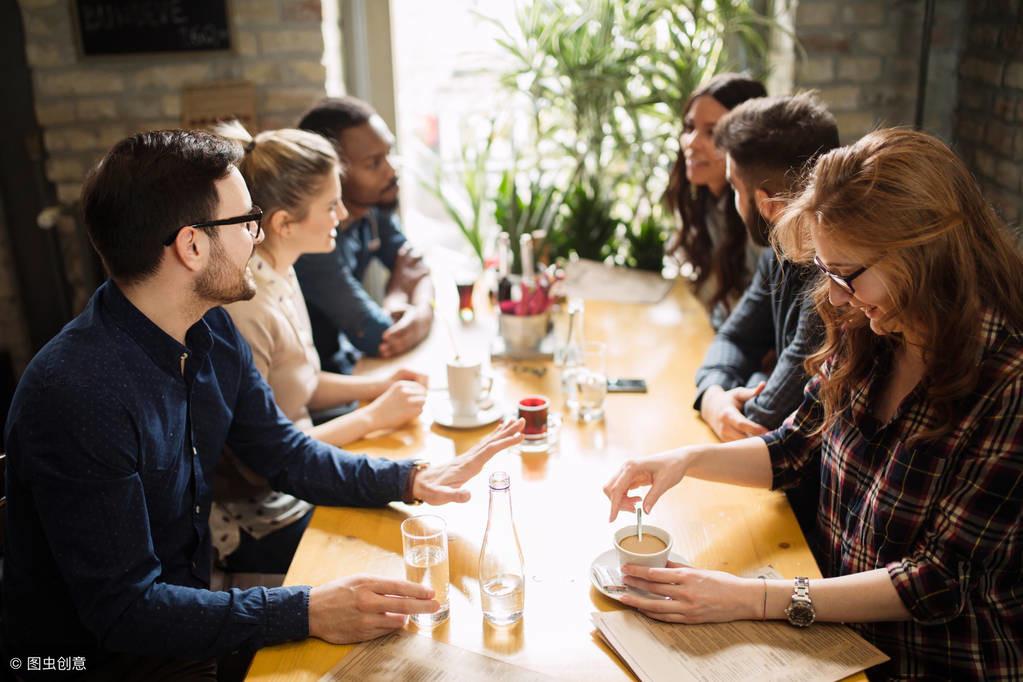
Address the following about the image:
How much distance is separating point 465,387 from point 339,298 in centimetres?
80

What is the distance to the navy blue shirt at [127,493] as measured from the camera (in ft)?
4.24

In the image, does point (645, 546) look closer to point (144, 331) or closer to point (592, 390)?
point (592, 390)

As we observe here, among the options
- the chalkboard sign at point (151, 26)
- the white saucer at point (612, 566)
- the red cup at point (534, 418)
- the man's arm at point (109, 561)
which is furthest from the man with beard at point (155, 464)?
the chalkboard sign at point (151, 26)

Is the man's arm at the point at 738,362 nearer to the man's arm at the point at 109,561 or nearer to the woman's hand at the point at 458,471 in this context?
the woman's hand at the point at 458,471

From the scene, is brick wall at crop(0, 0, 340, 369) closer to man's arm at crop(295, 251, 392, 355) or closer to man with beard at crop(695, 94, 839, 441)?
man's arm at crop(295, 251, 392, 355)

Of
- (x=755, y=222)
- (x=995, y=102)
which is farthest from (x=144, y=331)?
(x=995, y=102)

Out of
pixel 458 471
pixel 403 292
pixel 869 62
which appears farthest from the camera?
pixel 869 62

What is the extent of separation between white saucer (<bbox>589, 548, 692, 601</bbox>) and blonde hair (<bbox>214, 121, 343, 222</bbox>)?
1106 mm

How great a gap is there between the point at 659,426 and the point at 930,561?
2.42ft

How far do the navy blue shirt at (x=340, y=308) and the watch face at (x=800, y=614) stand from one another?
1512 mm

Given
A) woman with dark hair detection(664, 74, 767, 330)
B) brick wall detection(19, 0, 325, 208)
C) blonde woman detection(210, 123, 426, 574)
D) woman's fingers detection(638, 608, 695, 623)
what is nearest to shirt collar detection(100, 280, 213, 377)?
blonde woman detection(210, 123, 426, 574)

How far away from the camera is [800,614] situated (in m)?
1.29

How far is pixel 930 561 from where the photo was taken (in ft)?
4.28

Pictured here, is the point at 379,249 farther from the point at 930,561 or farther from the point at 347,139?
the point at 930,561
